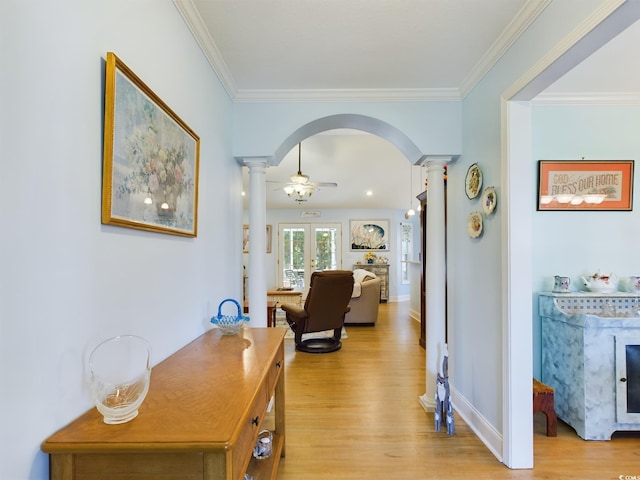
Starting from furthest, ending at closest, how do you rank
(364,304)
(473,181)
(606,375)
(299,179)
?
(364,304), (299,179), (473,181), (606,375)

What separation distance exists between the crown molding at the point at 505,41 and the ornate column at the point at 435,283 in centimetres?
Answer: 56

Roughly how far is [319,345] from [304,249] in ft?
15.5

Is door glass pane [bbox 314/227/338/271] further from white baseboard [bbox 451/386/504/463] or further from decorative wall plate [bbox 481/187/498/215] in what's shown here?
decorative wall plate [bbox 481/187/498/215]

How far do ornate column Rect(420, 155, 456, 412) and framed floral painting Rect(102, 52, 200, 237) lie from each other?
1.87m

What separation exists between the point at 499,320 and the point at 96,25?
7.90 feet

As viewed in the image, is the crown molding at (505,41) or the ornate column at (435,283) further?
the ornate column at (435,283)

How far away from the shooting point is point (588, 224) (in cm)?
275

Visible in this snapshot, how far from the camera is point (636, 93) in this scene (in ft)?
8.79

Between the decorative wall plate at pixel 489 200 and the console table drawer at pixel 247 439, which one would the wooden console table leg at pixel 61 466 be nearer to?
the console table drawer at pixel 247 439

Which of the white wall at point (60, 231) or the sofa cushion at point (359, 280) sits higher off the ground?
the white wall at point (60, 231)

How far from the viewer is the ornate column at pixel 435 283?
273cm

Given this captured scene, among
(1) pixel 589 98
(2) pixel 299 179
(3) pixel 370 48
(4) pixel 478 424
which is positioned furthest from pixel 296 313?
(1) pixel 589 98

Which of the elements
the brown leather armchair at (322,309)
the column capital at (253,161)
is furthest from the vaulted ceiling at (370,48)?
the brown leather armchair at (322,309)

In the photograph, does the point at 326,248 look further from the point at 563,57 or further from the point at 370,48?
the point at 563,57
